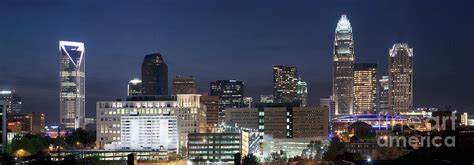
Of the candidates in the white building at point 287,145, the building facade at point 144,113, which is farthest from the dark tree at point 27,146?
the white building at point 287,145

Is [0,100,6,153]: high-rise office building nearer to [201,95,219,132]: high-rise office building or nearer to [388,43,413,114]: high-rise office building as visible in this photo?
[201,95,219,132]: high-rise office building

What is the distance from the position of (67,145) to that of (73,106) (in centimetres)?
9189

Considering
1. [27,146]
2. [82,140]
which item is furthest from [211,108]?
[27,146]

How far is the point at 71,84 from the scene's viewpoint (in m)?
163

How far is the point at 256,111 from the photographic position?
349ft

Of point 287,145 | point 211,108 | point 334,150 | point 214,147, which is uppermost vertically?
point 211,108

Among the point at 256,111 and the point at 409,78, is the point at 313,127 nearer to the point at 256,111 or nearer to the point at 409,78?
the point at 256,111

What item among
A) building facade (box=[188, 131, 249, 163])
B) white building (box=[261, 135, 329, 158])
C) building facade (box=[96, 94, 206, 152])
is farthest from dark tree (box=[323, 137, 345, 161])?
white building (box=[261, 135, 329, 158])

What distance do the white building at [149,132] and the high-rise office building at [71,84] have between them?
9200cm

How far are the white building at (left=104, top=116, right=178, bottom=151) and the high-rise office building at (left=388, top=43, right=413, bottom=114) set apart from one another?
108221 mm

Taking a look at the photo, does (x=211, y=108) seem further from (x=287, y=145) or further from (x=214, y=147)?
(x=214, y=147)

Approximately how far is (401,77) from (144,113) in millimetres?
117278

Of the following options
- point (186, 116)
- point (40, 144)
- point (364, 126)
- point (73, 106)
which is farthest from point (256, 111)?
point (73, 106)

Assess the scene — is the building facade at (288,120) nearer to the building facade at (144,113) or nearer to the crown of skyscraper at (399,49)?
the building facade at (144,113)
